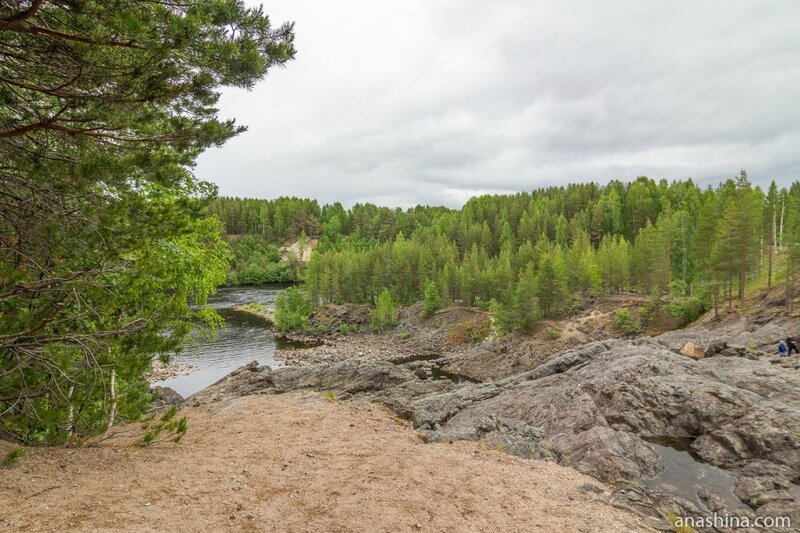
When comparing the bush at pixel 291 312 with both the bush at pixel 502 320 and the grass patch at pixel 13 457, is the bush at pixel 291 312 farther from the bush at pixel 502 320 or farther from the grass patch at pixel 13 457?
the grass patch at pixel 13 457

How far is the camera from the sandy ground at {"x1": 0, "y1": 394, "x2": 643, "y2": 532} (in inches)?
260

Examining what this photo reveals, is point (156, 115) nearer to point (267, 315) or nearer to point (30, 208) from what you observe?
point (30, 208)

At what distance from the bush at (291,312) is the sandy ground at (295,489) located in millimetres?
56893

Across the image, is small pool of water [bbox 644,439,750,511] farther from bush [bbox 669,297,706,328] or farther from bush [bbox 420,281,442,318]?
bush [bbox 420,281,442,318]

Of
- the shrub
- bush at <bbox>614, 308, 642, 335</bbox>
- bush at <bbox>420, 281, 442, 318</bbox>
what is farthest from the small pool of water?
bush at <bbox>420, 281, 442, 318</bbox>

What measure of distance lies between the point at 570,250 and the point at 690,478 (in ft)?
213

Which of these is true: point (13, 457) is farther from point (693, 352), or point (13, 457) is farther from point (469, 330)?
point (469, 330)

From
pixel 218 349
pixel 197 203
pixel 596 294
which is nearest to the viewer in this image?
pixel 197 203

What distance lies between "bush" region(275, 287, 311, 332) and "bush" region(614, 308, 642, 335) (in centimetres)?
4837

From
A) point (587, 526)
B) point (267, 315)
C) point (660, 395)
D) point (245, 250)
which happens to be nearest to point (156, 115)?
point (587, 526)

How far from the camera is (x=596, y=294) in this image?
205 ft

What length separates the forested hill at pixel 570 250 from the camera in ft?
156

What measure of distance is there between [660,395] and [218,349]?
50.6 m

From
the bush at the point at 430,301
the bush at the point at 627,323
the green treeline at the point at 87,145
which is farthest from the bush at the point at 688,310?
the green treeline at the point at 87,145
